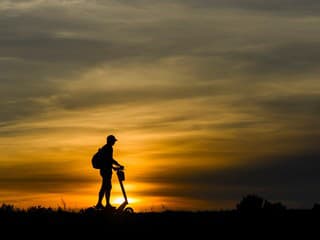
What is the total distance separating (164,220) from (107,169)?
3480 mm

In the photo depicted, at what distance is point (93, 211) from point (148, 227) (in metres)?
4.69

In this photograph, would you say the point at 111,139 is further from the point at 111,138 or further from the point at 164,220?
the point at 164,220

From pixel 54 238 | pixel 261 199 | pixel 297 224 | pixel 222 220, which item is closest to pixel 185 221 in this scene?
pixel 222 220

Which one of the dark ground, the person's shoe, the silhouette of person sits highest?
the silhouette of person

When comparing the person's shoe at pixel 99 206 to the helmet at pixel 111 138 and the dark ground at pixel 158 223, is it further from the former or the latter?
the helmet at pixel 111 138

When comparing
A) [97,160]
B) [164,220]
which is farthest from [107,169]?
[164,220]

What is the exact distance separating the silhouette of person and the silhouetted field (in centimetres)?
63

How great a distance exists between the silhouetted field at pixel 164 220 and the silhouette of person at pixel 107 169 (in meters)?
0.63

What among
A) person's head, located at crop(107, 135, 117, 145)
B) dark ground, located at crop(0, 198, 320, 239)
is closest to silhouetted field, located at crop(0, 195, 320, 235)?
dark ground, located at crop(0, 198, 320, 239)

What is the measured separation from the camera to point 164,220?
1114 inches

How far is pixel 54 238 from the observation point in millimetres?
24219

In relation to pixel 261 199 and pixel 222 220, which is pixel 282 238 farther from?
pixel 261 199

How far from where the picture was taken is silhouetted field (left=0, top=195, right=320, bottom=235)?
2616cm

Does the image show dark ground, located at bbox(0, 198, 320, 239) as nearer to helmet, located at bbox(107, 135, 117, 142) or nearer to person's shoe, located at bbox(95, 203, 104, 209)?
person's shoe, located at bbox(95, 203, 104, 209)
